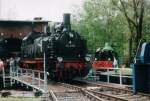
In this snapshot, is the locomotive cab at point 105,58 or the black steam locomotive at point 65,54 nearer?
the black steam locomotive at point 65,54

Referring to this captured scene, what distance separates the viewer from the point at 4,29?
35781 mm

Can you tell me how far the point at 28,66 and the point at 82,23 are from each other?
119 feet

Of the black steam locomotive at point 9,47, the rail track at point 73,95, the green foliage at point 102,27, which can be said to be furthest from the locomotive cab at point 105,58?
the green foliage at point 102,27

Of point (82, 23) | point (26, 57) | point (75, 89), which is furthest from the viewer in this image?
point (82, 23)

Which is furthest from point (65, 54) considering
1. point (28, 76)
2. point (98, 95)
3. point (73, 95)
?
point (98, 95)

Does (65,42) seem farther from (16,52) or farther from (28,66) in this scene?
(16,52)

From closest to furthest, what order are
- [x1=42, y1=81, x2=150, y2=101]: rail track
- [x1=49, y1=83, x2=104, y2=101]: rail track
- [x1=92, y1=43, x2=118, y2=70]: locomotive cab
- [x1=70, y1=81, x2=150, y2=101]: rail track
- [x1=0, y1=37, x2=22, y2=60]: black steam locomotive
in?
[x1=70, y1=81, x2=150, y2=101]: rail track
[x1=42, y1=81, x2=150, y2=101]: rail track
[x1=49, y1=83, x2=104, y2=101]: rail track
[x1=92, y1=43, x2=118, y2=70]: locomotive cab
[x1=0, y1=37, x2=22, y2=60]: black steam locomotive

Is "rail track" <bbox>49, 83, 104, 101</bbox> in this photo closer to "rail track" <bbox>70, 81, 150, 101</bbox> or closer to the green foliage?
"rail track" <bbox>70, 81, 150, 101</bbox>

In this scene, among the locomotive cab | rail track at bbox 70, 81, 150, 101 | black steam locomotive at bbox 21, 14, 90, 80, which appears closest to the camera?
rail track at bbox 70, 81, 150, 101

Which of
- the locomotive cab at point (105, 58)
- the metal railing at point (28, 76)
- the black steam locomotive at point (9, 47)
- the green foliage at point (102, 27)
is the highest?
the green foliage at point (102, 27)

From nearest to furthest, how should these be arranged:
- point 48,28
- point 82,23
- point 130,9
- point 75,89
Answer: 1. point 75,89
2. point 48,28
3. point 130,9
4. point 82,23

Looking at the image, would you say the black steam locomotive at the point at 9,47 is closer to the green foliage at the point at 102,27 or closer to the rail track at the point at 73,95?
the rail track at the point at 73,95

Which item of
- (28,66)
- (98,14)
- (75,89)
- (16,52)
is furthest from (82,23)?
(75,89)

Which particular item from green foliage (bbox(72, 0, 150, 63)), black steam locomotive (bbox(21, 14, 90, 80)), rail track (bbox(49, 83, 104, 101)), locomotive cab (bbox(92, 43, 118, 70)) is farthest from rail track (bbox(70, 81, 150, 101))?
green foliage (bbox(72, 0, 150, 63))
